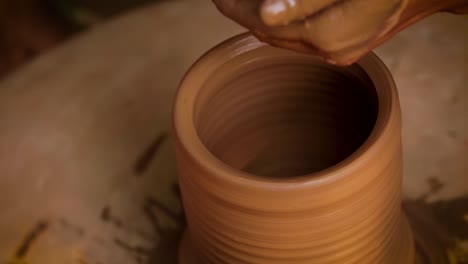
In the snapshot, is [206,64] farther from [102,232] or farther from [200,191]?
[102,232]

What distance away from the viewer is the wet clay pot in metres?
0.77

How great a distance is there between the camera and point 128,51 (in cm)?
133

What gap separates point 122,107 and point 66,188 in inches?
7.3

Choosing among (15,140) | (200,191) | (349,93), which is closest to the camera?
(200,191)

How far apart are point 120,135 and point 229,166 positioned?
0.47 metres

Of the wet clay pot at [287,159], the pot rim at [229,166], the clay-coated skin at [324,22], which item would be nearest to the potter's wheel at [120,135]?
the wet clay pot at [287,159]

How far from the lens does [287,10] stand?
678mm

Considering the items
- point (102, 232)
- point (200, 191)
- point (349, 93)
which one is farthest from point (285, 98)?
point (102, 232)

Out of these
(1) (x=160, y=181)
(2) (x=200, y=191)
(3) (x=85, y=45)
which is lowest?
(1) (x=160, y=181)

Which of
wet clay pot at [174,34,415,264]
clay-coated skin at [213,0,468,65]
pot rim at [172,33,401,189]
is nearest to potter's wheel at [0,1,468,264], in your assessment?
wet clay pot at [174,34,415,264]

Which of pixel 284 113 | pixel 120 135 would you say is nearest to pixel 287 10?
pixel 284 113

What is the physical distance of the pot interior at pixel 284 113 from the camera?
93 centimetres

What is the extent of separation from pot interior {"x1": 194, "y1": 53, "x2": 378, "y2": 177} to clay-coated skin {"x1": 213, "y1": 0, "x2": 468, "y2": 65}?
182 mm

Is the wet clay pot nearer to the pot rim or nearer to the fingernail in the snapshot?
the pot rim
